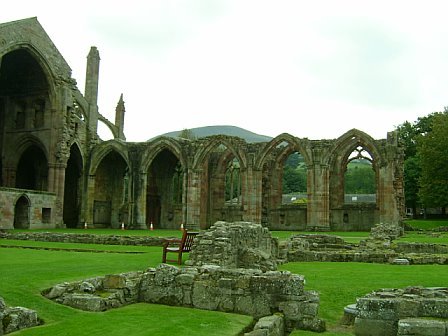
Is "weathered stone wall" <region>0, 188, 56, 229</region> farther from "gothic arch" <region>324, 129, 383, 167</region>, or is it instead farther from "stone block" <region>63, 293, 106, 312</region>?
"stone block" <region>63, 293, 106, 312</region>

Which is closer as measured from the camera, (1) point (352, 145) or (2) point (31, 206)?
(2) point (31, 206)

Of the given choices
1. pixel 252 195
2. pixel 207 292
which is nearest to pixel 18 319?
pixel 207 292

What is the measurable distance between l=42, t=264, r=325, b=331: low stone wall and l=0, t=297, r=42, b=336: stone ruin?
1082mm

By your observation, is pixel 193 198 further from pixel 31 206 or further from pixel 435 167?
pixel 435 167

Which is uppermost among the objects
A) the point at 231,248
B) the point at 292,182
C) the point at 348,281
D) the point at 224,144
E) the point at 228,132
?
the point at 228,132

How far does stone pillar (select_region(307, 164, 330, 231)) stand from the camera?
109 ft

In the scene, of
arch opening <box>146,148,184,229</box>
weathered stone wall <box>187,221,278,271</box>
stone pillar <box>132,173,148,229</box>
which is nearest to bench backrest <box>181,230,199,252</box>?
weathered stone wall <box>187,221,278,271</box>

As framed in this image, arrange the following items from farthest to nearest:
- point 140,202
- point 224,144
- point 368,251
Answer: point 140,202, point 224,144, point 368,251

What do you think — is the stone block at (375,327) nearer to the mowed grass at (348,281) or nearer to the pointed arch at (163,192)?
the mowed grass at (348,281)

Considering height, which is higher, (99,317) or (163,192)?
(163,192)

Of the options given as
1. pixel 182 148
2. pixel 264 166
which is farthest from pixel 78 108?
pixel 264 166

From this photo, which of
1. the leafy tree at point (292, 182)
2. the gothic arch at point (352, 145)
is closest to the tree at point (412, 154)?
the gothic arch at point (352, 145)

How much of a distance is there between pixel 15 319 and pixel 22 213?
1080 inches

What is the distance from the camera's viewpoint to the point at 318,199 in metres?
33.5
